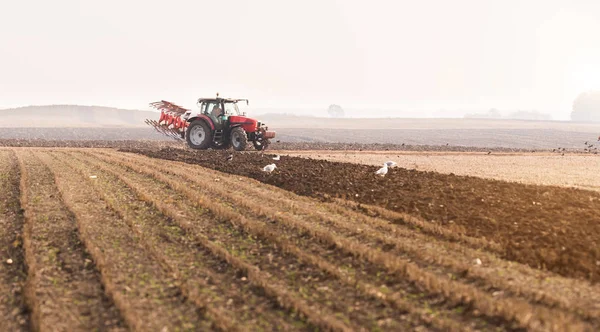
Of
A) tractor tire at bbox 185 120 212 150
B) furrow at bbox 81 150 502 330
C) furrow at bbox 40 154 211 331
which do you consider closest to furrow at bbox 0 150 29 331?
furrow at bbox 40 154 211 331

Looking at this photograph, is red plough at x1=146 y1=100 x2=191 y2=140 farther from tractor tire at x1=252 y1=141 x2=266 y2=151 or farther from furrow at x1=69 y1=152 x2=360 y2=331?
furrow at x1=69 y1=152 x2=360 y2=331

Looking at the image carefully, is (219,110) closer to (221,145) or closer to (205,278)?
(221,145)

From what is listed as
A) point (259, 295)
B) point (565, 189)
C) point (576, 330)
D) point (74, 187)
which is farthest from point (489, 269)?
point (74, 187)

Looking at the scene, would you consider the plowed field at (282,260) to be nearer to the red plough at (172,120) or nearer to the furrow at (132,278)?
the furrow at (132,278)

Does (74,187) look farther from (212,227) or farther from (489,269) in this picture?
(489,269)

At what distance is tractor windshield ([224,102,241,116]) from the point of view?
85.2 ft

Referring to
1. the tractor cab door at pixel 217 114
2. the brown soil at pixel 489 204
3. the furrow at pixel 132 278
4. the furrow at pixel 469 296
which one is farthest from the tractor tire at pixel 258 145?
the furrow at pixel 469 296

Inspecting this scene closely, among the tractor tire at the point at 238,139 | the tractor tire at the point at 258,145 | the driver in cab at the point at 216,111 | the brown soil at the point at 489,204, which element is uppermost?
the driver in cab at the point at 216,111

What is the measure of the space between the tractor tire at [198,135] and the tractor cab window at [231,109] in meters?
1.19

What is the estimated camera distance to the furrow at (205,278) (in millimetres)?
5559

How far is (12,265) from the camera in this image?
23.7ft

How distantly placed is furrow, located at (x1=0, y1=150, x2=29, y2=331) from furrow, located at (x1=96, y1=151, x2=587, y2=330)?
422 centimetres

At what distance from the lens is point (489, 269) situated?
725 centimetres

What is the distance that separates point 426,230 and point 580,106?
6765 inches
